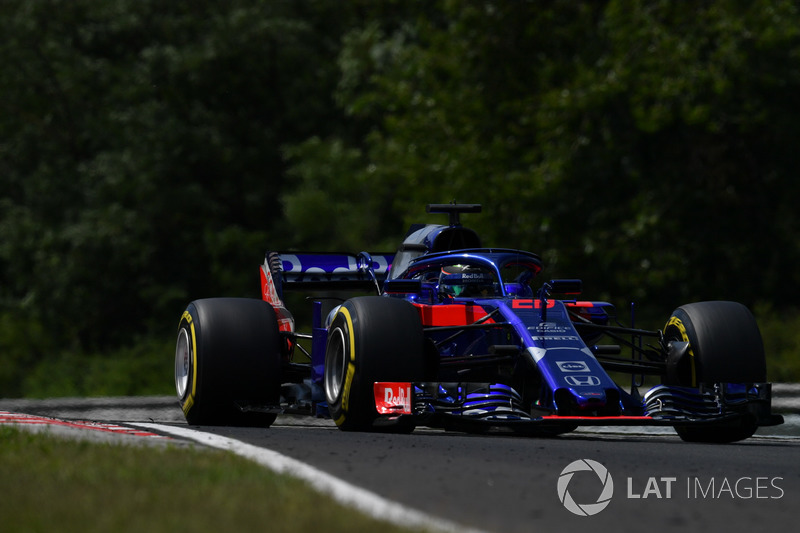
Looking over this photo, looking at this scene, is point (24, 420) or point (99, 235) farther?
point (99, 235)

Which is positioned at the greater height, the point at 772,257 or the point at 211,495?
the point at 772,257

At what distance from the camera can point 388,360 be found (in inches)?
386

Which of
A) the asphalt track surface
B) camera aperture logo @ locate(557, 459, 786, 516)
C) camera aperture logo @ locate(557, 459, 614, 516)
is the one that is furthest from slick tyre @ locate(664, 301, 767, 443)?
camera aperture logo @ locate(557, 459, 786, 516)

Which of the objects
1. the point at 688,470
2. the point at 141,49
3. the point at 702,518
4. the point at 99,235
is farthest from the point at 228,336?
the point at 141,49

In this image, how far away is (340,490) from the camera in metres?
6.08

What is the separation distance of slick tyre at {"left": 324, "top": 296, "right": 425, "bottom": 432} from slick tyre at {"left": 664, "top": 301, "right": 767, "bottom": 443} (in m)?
2.30

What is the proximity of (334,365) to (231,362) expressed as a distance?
1171 millimetres

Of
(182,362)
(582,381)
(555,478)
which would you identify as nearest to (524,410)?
(582,381)

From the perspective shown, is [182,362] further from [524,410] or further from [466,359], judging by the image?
[524,410]

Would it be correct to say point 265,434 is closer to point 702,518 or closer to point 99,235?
point 702,518

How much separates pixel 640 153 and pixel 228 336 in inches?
596

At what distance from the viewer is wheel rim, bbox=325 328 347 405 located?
1046 cm

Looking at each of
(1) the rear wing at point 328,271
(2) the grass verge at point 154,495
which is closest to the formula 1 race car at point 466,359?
(1) the rear wing at point 328,271

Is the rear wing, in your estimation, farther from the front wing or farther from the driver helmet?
the front wing
